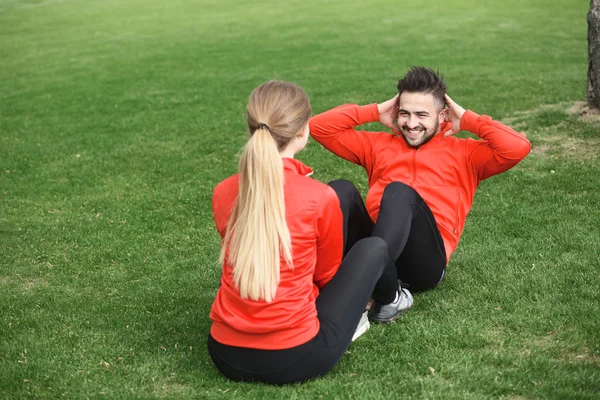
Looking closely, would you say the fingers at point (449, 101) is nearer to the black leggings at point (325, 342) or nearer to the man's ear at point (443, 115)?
the man's ear at point (443, 115)

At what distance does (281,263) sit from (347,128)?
2.08 metres

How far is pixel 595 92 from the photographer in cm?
941

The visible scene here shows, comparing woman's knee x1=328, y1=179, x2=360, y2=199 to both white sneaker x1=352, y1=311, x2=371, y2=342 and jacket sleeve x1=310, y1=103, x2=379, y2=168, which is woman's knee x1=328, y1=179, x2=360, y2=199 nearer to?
white sneaker x1=352, y1=311, x2=371, y2=342

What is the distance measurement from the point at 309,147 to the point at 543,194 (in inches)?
132

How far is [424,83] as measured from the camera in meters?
5.31

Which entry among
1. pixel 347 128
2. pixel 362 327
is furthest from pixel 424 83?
pixel 362 327

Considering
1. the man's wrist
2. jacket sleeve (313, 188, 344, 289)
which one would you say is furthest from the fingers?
jacket sleeve (313, 188, 344, 289)

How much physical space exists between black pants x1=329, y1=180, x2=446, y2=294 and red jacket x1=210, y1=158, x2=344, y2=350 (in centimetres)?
66

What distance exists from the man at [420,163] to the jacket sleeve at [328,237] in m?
0.61

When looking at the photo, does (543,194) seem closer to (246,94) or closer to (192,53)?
(246,94)

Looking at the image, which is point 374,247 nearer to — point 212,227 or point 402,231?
point 402,231

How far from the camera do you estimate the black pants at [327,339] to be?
4.07 metres

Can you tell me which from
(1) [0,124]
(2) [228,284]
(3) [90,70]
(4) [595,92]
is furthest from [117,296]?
(3) [90,70]

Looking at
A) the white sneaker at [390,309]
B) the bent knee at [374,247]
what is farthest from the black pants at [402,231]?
the bent knee at [374,247]
